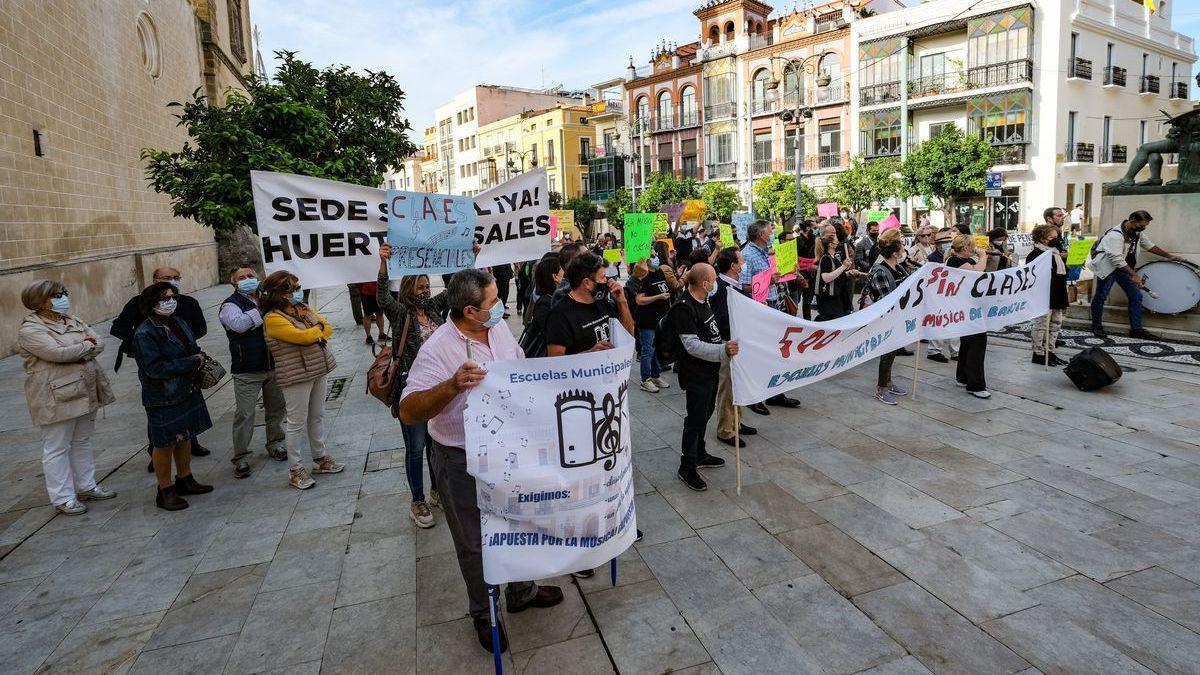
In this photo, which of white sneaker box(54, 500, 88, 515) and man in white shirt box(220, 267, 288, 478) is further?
man in white shirt box(220, 267, 288, 478)

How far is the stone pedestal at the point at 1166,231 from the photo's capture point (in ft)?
33.6

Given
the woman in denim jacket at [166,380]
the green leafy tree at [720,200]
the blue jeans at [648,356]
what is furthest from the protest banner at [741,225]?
the green leafy tree at [720,200]

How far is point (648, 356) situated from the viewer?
8.52 m

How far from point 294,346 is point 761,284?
4983 mm

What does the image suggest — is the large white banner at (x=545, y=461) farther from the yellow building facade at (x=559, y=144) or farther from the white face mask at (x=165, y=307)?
the yellow building facade at (x=559, y=144)

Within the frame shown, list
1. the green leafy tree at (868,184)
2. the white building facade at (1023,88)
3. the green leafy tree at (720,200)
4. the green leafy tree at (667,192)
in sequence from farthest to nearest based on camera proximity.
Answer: the green leafy tree at (667,192), the green leafy tree at (720,200), the white building facade at (1023,88), the green leafy tree at (868,184)

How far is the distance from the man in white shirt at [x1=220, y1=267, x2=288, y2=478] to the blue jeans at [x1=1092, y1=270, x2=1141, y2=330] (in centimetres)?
1150

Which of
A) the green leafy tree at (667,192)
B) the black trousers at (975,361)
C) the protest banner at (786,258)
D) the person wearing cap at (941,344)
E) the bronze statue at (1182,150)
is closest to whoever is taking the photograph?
the black trousers at (975,361)

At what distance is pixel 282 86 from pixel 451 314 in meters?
6.24

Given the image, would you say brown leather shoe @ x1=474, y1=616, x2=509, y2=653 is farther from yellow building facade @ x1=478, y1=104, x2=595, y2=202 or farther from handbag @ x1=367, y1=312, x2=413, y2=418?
yellow building facade @ x1=478, y1=104, x2=595, y2=202

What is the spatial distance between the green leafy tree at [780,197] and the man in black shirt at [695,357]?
32.8 m

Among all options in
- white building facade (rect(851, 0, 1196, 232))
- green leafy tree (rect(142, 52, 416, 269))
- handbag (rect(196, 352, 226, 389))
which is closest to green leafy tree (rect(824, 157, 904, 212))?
white building facade (rect(851, 0, 1196, 232))

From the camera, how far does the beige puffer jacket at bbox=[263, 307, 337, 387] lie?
17.4 ft

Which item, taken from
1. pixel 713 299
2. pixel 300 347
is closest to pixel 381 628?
pixel 300 347
